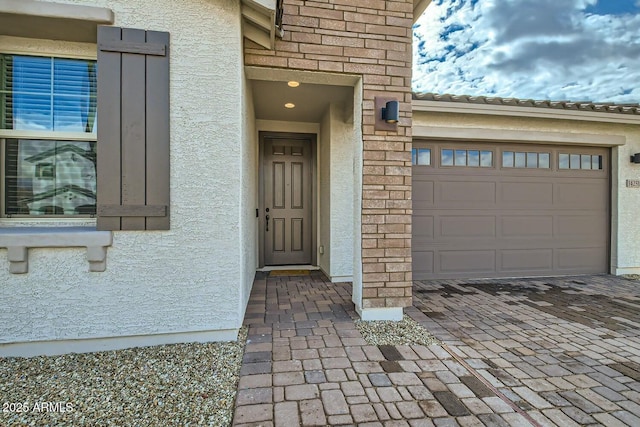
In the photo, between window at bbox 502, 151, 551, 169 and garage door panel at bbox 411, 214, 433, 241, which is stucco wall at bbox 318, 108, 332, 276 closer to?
garage door panel at bbox 411, 214, 433, 241

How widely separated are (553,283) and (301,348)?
16.3 feet

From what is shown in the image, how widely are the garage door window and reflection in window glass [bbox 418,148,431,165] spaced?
2.70 m

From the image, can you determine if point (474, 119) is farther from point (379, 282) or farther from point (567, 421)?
point (567, 421)

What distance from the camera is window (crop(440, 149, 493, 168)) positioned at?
529cm

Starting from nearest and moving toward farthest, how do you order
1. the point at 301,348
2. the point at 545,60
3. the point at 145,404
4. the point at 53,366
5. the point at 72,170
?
1. the point at 145,404
2. the point at 53,366
3. the point at 301,348
4. the point at 72,170
5. the point at 545,60

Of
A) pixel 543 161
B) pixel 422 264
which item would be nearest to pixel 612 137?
pixel 543 161

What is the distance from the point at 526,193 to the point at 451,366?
4.57m

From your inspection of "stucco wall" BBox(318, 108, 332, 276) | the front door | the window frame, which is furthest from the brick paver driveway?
the window frame

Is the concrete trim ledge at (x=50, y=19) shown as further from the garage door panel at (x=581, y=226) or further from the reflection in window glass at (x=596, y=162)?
the reflection in window glass at (x=596, y=162)

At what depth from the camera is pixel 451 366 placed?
2381 millimetres

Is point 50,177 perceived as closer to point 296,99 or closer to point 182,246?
point 182,246

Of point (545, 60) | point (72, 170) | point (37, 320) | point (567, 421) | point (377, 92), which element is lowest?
point (567, 421)

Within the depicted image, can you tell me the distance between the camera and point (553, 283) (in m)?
5.16

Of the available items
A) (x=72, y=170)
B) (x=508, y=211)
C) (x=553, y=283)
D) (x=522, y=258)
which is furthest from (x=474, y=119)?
(x=72, y=170)
